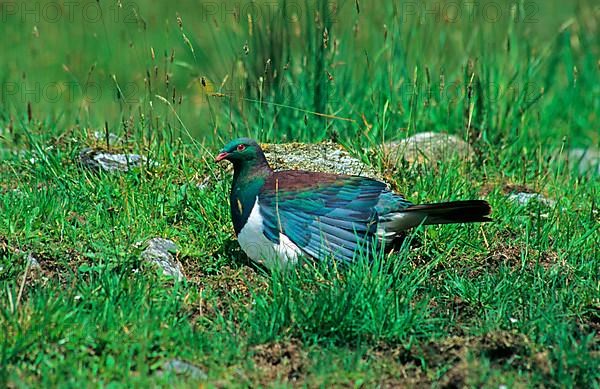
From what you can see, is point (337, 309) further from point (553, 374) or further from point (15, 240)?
point (15, 240)

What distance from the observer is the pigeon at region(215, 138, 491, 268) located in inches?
188

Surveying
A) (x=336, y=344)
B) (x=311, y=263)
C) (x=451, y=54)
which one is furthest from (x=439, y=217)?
(x=451, y=54)

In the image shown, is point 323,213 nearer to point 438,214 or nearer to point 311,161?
point 438,214

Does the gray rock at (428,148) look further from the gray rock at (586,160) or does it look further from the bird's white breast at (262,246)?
the bird's white breast at (262,246)

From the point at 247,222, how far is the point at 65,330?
1.18 m

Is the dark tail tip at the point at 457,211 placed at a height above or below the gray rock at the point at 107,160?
above

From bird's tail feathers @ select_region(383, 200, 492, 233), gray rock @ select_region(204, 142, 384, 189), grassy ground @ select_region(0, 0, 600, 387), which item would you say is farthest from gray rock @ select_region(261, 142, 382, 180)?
bird's tail feathers @ select_region(383, 200, 492, 233)

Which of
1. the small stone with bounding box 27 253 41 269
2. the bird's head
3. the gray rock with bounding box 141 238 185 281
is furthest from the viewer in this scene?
the bird's head

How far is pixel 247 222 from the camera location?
4.83 m

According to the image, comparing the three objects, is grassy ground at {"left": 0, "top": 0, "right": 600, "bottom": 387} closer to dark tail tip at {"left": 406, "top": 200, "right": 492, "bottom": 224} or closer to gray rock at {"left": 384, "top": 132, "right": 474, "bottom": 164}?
gray rock at {"left": 384, "top": 132, "right": 474, "bottom": 164}

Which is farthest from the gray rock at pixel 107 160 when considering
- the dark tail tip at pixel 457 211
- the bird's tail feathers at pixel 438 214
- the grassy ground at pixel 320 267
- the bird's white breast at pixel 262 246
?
the dark tail tip at pixel 457 211

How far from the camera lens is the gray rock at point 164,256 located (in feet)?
→ 15.4

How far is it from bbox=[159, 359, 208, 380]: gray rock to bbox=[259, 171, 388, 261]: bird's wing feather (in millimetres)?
1051

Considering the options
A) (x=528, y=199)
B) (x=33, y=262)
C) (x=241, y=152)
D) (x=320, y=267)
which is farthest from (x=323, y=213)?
(x=528, y=199)
